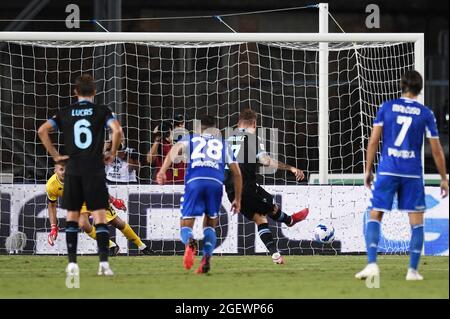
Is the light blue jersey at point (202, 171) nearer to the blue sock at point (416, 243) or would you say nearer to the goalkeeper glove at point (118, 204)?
the blue sock at point (416, 243)

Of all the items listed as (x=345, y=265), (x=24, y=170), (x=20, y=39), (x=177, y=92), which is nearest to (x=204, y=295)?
(x=345, y=265)

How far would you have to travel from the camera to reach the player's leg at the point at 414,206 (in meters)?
11.6

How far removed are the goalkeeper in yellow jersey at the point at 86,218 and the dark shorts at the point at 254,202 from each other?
1.62 m

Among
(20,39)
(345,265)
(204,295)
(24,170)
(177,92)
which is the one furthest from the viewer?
(177,92)

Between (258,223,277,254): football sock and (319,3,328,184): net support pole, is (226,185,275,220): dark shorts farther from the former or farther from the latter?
(319,3,328,184): net support pole

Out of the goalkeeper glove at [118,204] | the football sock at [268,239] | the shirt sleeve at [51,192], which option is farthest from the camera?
the goalkeeper glove at [118,204]

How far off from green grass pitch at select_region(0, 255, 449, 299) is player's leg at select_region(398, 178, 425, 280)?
33 cm

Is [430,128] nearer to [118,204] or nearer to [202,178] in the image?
[202,178]

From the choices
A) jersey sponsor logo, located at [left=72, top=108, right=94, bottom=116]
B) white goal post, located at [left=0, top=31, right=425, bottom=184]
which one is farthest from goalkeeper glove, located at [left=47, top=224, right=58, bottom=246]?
jersey sponsor logo, located at [left=72, top=108, right=94, bottom=116]

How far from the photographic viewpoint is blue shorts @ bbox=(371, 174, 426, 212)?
454 inches

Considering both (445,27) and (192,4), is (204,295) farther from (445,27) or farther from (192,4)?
(445,27)

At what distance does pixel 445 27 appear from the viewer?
26594mm

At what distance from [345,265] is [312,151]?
14.9ft

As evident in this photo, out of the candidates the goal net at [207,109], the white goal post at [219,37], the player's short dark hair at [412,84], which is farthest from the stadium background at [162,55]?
the player's short dark hair at [412,84]
